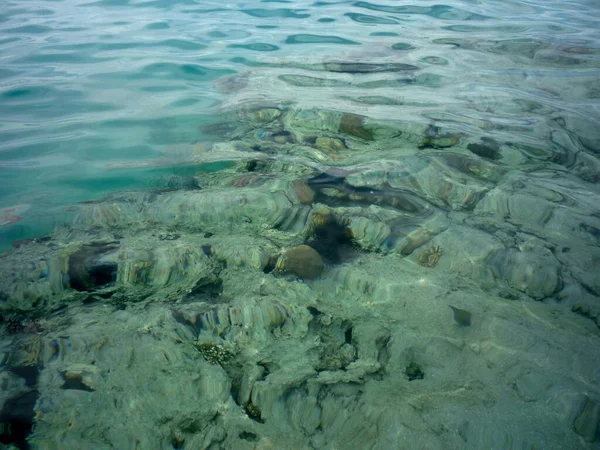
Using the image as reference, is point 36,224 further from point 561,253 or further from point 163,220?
point 561,253

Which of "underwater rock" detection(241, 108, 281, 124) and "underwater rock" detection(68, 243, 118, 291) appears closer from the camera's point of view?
"underwater rock" detection(68, 243, 118, 291)

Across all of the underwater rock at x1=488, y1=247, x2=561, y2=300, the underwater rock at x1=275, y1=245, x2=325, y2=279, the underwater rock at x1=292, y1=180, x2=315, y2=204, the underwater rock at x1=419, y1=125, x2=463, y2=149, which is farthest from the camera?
the underwater rock at x1=419, y1=125, x2=463, y2=149

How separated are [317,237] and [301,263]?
31cm

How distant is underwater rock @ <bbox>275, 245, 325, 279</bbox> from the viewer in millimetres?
2426

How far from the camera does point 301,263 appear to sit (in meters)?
2.47

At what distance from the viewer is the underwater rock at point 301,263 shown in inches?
95.5

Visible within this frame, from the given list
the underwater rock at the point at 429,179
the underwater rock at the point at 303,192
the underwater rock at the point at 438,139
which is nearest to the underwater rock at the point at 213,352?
the underwater rock at the point at 303,192

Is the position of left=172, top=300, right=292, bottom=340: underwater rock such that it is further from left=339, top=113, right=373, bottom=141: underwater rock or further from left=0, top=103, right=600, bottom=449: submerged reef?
left=339, top=113, right=373, bottom=141: underwater rock

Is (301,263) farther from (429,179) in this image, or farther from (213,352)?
(429,179)

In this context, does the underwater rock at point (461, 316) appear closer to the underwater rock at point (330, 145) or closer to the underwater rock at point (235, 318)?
the underwater rock at point (235, 318)

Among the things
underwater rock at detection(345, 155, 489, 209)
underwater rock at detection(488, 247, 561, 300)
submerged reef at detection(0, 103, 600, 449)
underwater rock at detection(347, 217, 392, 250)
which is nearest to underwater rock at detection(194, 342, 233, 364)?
submerged reef at detection(0, 103, 600, 449)

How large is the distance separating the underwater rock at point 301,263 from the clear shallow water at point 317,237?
0.10 feet

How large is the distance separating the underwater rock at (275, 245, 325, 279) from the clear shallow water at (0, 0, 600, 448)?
3 cm

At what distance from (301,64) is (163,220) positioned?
4.03m
